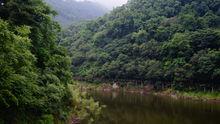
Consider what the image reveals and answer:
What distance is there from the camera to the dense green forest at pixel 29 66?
83.7 feet

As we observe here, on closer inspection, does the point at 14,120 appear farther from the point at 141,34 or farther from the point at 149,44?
the point at 141,34

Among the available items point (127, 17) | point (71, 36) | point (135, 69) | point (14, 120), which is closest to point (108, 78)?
point (135, 69)

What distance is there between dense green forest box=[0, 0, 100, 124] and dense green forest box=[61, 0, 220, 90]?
5847 cm

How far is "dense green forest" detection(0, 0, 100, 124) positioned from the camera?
2552cm

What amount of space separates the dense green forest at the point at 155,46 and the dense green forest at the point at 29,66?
2302 inches

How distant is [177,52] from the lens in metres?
119

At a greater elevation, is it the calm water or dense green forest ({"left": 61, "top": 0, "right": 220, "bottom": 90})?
dense green forest ({"left": 61, "top": 0, "right": 220, "bottom": 90})

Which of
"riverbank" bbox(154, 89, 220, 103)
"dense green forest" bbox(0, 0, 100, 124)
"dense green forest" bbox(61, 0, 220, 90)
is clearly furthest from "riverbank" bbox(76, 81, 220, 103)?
"dense green forest" bbox(0, 0, 100, 124)

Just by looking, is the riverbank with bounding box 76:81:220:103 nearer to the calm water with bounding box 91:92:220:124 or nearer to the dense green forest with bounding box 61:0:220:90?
the dense green forest with bounding box 61:0:220:90

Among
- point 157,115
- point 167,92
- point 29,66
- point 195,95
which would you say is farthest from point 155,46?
point 29,66

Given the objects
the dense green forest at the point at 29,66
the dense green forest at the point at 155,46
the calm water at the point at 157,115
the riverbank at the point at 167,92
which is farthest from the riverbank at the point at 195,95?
the dense green forest at the point at 29,66

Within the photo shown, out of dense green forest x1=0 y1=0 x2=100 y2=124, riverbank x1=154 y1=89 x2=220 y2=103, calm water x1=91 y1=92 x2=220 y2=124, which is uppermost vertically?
dense green forest x1=0 y1=0 x2=100 y2=124

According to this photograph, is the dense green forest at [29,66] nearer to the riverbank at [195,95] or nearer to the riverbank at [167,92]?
the riverbank at [195,95]

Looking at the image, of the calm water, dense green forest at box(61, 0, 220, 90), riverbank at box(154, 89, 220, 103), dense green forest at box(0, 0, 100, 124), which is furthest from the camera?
dense green forest at box(61, 0, 220, 90)
